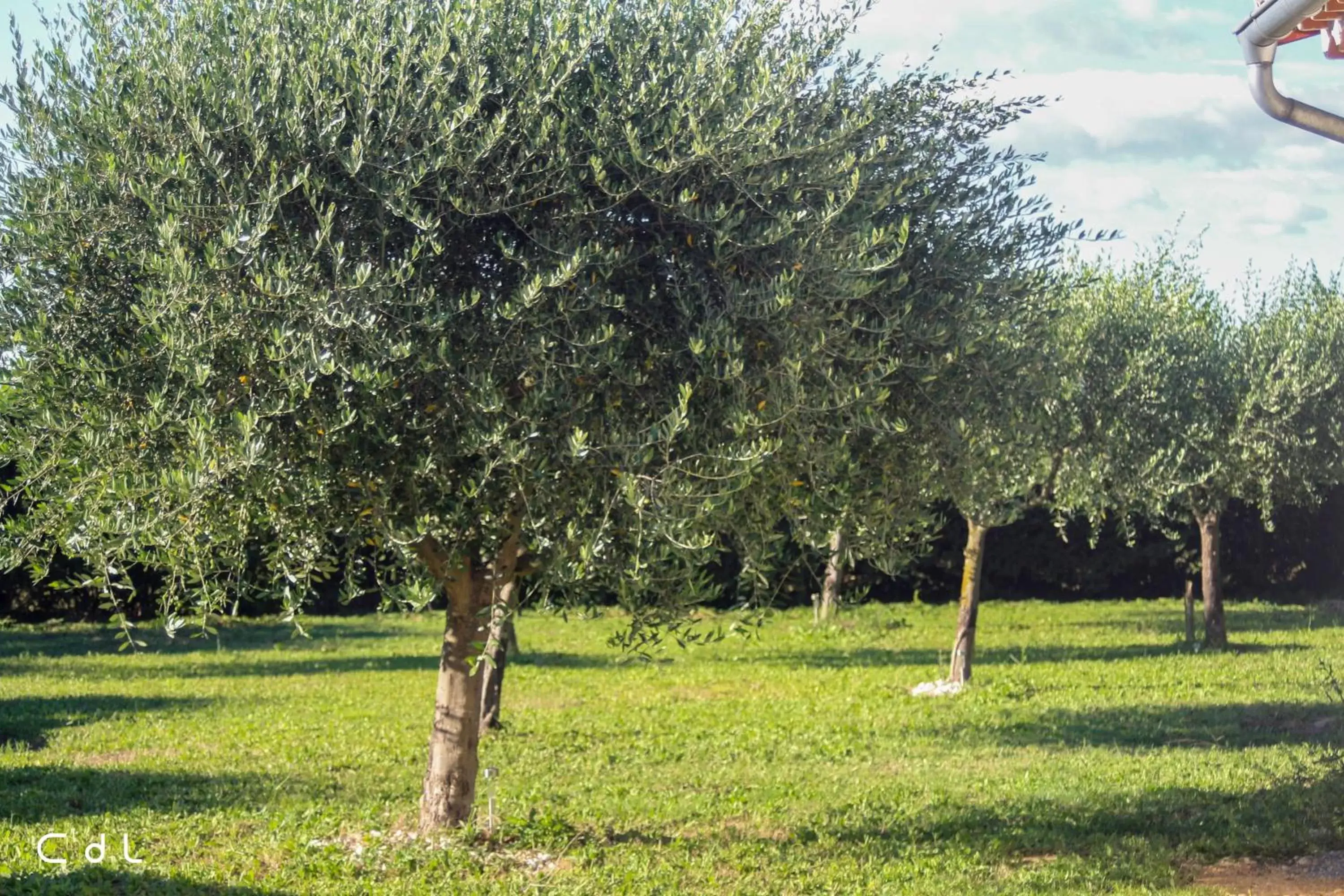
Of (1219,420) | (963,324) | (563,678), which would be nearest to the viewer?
(963,324)

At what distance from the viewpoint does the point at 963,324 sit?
802 cm

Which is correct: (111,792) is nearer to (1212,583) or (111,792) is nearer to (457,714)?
(457,714)

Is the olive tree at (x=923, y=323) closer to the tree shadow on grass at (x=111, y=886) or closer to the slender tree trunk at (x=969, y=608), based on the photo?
the tree shadow on grass at (x=111, y=886)

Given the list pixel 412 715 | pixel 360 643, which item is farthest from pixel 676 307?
pixel 360 643

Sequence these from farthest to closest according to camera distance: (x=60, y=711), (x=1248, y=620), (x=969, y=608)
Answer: (x=1248, y=620) → (x=969, y=608) → (x=60, y=711)

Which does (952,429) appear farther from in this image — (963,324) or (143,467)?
(143,467)

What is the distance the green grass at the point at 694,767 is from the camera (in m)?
8.94

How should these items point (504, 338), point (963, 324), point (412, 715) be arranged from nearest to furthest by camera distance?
point (504, 338), point (963, 324), point (412, 715)

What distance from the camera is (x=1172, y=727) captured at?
14523mm

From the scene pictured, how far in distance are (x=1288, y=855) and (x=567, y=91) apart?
696 centimetres

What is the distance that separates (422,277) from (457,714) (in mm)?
3475

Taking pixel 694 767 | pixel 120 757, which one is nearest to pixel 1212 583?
pixel 694 767

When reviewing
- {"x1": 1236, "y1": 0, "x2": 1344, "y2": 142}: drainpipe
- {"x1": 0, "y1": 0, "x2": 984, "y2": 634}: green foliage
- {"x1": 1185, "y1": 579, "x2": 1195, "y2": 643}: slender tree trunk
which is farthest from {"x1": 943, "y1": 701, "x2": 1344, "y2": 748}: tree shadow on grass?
{"x1": 0, "y1": 0, "x2": 984, "y2": 634}: green foliage

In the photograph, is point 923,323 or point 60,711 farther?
point 60,711
